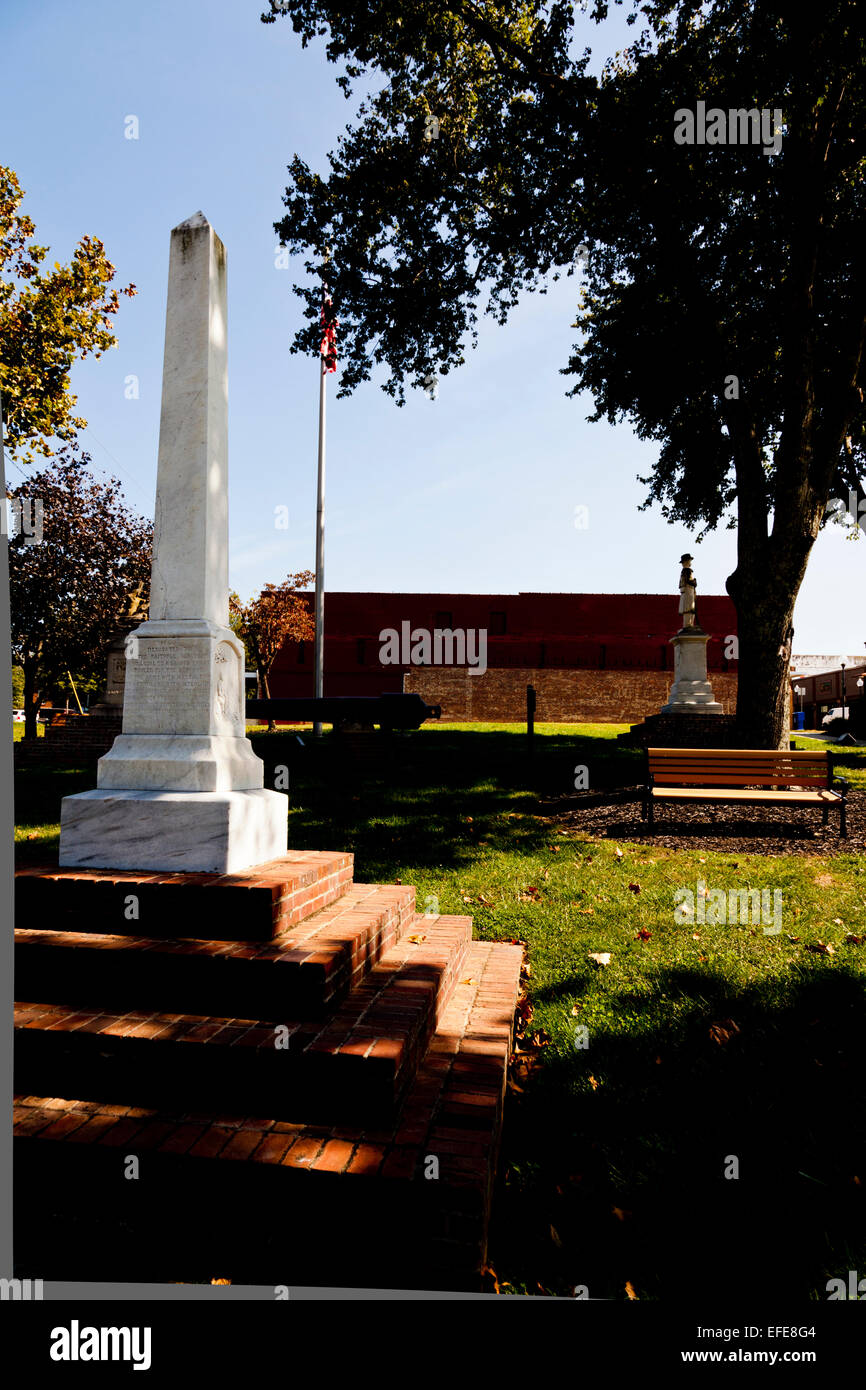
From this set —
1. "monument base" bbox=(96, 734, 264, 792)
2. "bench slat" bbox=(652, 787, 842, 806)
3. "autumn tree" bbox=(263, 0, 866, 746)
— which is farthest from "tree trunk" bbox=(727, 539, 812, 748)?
"monument base" bbox=(96, 734, 264, 792)

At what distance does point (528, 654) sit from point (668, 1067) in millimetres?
32486

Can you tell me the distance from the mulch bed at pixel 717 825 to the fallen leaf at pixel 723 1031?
141 inches

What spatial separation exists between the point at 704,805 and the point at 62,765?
10467 millimetres

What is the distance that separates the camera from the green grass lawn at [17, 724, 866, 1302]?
2.36 meters

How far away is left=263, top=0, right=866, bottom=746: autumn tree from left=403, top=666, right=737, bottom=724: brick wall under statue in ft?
67.2

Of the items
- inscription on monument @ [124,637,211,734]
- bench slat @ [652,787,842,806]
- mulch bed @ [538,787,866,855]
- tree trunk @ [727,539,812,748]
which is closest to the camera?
inscription on monument @ [124,637,211,734]

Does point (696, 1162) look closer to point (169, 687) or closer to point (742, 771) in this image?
point (169, 687)

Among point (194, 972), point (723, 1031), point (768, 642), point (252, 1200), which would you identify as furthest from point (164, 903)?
point (768, 642)

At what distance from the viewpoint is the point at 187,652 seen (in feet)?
13.9

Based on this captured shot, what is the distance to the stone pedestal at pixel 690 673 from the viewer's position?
16125 mm

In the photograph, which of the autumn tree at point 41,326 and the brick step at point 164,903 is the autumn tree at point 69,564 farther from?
the brick step at point 164,903

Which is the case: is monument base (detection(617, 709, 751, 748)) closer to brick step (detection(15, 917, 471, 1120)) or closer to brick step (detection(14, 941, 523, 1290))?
brick step (detection(15, 917, 471, 1120))

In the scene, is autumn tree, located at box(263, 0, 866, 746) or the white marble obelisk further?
autumn tree, located at box(263, 0, 866, 746)
